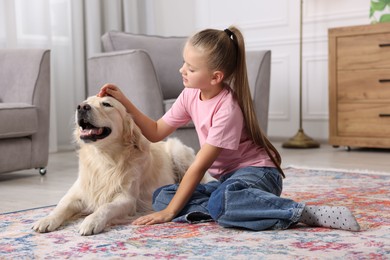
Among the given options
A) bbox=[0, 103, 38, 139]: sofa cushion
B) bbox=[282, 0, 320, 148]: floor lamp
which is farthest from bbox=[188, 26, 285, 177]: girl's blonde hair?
bbox=[282, 0, 320, 148]: floor lamp

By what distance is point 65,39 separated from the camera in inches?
208

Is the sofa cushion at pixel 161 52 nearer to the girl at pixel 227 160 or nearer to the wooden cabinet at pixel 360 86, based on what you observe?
the wooden cabinet at pixel 360 86

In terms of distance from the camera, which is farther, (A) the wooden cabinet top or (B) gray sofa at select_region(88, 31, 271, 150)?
(A) the wooden cabinet top

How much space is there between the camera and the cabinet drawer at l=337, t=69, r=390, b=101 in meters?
4.56

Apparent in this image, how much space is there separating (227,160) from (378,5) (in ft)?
10.6

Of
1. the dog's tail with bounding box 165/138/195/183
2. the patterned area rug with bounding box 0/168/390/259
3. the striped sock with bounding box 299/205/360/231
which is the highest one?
the dog's tail with bounding box 165/138/195/183

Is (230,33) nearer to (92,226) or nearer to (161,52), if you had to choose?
(92,226)

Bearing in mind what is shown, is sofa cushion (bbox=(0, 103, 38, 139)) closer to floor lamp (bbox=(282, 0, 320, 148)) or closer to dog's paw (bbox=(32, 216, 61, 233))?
dog's paw (bbox=(32, 216, 61, 233))

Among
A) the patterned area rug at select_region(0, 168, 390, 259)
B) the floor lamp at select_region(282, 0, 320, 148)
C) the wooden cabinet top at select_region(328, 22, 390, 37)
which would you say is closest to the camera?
the patterned area rug at select_region(0, 168, 390, 259)

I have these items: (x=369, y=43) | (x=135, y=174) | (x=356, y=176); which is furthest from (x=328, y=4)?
(x=135, y=174)

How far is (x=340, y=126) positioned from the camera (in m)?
4.80

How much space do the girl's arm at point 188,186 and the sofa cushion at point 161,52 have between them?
7.44 feet

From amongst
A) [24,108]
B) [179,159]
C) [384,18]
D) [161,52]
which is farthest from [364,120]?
[24,108]

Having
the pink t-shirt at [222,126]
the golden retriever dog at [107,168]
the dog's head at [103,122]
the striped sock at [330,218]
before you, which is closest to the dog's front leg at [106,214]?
the golden retriever dog at [107,168]
